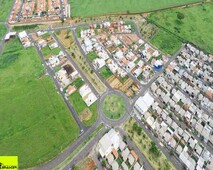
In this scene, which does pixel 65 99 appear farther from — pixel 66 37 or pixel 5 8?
pixel 5 8

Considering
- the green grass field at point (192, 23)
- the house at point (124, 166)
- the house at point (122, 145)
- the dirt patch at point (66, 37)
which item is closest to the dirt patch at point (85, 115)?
the house at point (122, 145)

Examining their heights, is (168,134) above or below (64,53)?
below

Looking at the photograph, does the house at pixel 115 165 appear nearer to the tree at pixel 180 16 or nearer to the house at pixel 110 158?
the house at pixel 110 158

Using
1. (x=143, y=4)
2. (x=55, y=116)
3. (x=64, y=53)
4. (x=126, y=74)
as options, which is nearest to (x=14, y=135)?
(x=55, y=116)

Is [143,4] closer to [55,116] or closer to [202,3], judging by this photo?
[202,3]

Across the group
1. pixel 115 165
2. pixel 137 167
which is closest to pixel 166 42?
pixel 137 167

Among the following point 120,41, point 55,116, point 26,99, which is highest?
point 120,41
